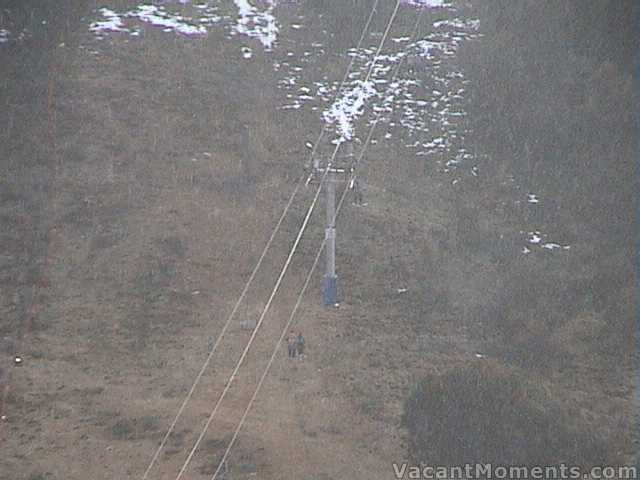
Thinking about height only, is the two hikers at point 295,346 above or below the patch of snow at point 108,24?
below

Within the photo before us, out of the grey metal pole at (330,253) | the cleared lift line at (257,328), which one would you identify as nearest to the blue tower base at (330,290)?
the grey metal pole at (330,253)

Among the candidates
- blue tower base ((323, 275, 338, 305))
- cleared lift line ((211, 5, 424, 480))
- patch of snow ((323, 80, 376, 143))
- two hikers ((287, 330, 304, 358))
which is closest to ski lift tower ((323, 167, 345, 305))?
blue tower base ((323, 275, 338, 305))

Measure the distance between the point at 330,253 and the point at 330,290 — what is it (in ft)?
2.71

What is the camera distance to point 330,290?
15711 millimetres

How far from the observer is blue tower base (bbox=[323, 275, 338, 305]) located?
51.4ft

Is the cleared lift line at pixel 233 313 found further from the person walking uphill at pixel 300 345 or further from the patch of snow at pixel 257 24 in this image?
the patch of snow at pixel 257 24

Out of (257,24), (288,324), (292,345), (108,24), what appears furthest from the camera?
(257,24)

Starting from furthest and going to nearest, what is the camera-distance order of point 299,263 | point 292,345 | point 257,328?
point 299,263 → point 257,328 → point 292,345

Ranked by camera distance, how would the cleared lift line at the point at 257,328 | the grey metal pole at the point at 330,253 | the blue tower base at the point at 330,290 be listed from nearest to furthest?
1. the cleared lift line at the point at 257,328
2. the grey metal pole at the point at 330,253
3. the blue tower base at the point at 330,290

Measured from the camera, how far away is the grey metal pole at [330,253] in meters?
15.4

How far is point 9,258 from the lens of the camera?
1648cm

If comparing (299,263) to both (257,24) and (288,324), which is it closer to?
(288,324)

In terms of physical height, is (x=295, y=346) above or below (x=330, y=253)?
below

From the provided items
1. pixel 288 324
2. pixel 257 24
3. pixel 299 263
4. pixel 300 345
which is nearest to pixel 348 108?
pixel 257 24
